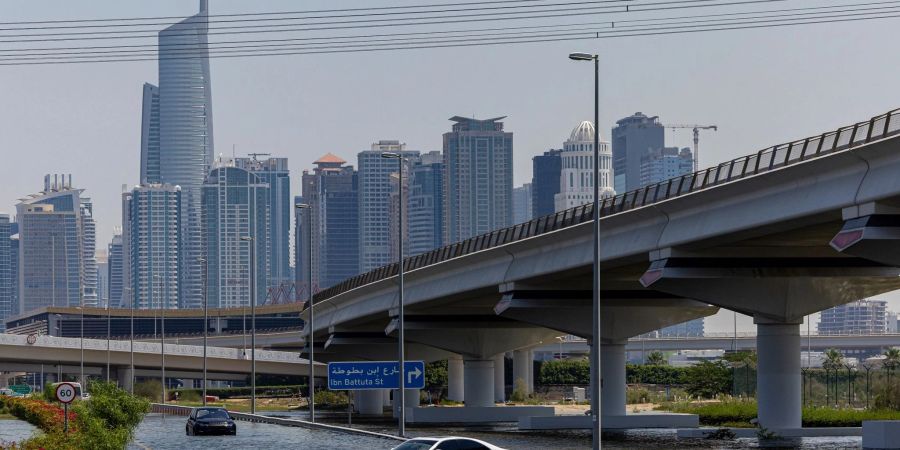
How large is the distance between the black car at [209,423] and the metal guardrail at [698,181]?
1612 cm

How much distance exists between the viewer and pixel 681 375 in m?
168

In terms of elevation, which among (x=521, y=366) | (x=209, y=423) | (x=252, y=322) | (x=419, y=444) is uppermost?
(x=252, y=322)

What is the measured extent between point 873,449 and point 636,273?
22949 millimetres

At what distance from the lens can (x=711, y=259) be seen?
58.7 metres

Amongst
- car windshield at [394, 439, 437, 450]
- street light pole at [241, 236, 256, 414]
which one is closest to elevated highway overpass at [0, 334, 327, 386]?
street light pole at [241, 236, 256, 414]

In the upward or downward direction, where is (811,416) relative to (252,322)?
downward

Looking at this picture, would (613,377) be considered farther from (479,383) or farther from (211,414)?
(211,414)

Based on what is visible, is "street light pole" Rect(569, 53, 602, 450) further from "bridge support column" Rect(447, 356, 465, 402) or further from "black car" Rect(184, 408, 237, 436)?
"bridge support column" Rect(447, 356, 465, 402)

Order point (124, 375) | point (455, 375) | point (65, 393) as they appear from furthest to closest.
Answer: point (124, 375)
point (455, 375)
point (65, 393)

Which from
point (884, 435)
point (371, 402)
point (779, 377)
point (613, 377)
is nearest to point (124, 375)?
point (371, 402)

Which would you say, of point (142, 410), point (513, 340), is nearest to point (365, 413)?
point (513, 340)

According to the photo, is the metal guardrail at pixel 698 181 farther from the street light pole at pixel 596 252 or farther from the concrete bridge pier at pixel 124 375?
the concrete bridge pier at pixel 124 375

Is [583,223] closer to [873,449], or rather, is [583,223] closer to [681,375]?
[873,449]

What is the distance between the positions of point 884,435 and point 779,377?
424 inches
